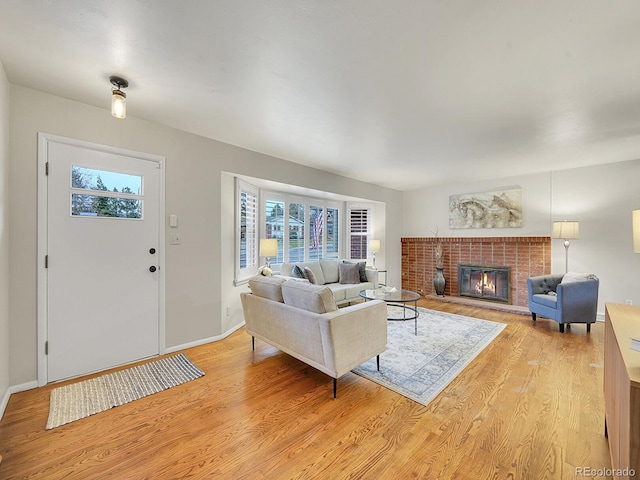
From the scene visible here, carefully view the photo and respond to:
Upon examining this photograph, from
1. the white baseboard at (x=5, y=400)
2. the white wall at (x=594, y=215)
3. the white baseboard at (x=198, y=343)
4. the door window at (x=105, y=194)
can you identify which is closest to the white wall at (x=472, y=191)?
the white wall at (x=594, y=215)

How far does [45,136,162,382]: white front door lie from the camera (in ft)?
7.77

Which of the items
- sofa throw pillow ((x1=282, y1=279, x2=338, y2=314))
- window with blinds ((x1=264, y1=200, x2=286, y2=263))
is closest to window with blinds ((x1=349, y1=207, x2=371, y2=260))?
window with blinds ((x1=264, y1=200, x2=286, y2=263))

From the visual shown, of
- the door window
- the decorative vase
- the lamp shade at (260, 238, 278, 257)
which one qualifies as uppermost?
the door window

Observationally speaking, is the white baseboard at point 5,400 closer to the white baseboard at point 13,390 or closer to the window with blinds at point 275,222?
the white baseboard at point 13,390

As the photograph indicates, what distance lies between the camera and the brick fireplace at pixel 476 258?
4.79 m

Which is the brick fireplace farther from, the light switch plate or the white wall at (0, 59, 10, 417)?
the white wall at (0, 59, 10, 417)

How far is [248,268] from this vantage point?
4.23 metres

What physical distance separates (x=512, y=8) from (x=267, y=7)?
123 centimetres

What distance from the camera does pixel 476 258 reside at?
5.41m

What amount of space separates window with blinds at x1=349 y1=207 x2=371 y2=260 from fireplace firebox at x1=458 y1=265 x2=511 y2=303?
2047 mm

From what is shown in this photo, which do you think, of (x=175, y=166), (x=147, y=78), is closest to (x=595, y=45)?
(x=147, y=78)

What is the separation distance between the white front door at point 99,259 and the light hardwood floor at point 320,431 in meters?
0.44

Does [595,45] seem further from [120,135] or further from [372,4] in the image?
[120,135]

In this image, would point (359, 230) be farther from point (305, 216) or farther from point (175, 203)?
point (175, 203)
